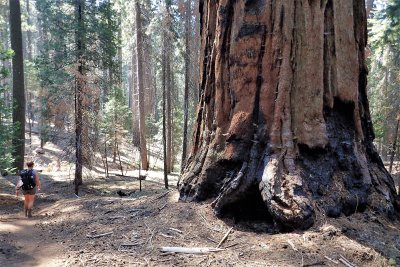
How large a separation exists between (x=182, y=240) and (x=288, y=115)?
2.56m

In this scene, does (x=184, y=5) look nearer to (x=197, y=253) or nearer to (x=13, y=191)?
(x=13, y=191)

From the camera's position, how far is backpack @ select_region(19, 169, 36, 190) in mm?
9258

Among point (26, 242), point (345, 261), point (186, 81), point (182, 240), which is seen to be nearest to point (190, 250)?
point (182, 240)

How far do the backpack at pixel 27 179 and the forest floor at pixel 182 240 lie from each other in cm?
190

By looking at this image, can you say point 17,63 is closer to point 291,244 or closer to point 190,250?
point 190,250

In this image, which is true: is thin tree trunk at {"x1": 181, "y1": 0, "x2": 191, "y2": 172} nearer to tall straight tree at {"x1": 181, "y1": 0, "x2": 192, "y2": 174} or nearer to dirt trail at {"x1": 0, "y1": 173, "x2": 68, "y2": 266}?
tall straight tree at {"x1": 181, "y1": 0, "x2": 192, "y2": 174}

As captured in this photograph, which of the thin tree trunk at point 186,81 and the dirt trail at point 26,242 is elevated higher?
the thin tree trunk at point 186,81

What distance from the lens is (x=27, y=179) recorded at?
9305mm

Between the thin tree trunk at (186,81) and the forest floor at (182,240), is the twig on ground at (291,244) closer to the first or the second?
the forest floor at (182,240)

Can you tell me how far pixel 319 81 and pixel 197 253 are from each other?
3.34 m

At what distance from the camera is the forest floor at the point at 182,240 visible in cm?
429

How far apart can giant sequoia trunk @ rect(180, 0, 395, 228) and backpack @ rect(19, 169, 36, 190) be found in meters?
5.33

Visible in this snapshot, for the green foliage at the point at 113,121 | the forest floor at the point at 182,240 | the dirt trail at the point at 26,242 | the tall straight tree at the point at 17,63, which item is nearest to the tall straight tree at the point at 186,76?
the green foliage at the point at 113,121

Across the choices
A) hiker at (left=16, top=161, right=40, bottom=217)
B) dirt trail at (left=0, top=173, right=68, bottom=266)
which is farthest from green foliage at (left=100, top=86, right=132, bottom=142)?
hiker at (left=16, top=161, right=40, bottom=217)
